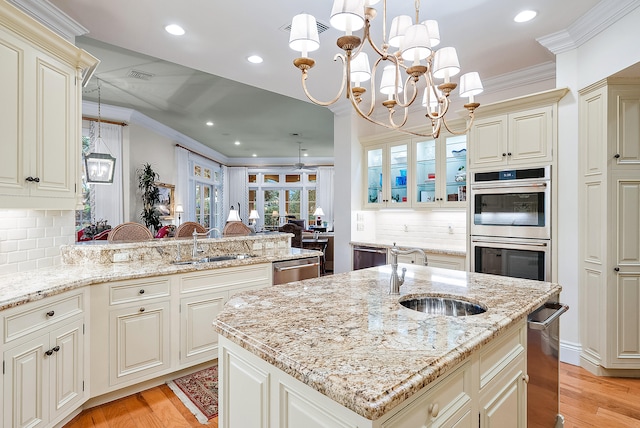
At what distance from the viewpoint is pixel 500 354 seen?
1.43 meters

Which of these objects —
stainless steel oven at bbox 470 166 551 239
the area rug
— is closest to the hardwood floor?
the area rug

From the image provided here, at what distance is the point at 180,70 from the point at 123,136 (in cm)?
259

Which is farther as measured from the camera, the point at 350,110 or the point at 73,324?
the point at 350,110

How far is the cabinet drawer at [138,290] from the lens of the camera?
7.78ft

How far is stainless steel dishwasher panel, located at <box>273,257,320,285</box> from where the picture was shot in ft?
10.9

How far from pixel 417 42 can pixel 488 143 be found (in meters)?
2.18

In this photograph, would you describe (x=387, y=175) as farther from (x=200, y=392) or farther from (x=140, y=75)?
(x=140, y=75)

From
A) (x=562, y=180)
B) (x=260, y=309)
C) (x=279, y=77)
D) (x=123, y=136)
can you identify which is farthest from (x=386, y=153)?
(x=123, y=136)

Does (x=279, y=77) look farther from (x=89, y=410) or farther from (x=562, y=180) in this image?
(x=89, y=410)

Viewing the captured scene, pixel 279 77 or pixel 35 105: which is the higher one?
pixel 279 77

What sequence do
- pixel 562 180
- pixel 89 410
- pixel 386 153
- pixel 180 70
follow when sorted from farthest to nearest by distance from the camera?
pixel 386 153 → pixel 180 70 → pixel 562 180 → pixel 89 410

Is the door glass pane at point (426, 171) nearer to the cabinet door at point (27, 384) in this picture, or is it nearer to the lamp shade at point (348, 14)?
the lamp shade at point (348, 14)

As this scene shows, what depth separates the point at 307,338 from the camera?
117cm

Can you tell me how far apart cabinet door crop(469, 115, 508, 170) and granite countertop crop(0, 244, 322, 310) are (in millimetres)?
2362
